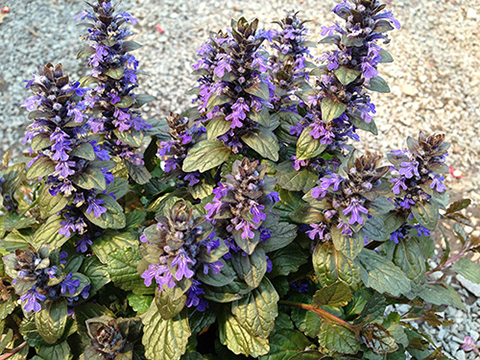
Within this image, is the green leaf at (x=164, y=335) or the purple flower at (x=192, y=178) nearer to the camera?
the green leaf at (x=164, y=335)

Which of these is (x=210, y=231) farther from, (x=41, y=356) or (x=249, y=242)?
(x=41, y=356)

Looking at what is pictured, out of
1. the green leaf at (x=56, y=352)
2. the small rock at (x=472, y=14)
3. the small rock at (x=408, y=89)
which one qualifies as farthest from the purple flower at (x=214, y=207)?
the small rock at (x=472, y=14)

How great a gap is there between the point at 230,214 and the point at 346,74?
110 centimetres

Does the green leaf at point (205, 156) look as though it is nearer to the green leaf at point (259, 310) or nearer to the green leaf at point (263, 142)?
the green leaf at point (263, 142)

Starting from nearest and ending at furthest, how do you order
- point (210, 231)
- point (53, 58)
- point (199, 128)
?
point (210, 231)
point (199, 128)
point (53, 58)

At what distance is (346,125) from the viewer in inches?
114

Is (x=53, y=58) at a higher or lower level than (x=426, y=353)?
higher

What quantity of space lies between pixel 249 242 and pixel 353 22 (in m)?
1.44

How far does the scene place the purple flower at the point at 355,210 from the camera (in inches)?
95.1

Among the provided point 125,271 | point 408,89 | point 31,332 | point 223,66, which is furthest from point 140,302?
point 408,89

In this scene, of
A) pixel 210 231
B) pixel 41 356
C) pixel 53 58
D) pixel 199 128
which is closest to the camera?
pixel 210 231

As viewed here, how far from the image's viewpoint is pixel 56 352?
2965 mm

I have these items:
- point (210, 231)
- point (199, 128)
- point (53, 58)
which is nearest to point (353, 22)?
point (199, 128)

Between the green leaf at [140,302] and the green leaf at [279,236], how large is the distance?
3.05ft
